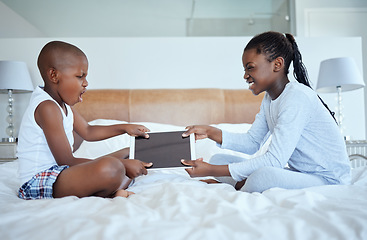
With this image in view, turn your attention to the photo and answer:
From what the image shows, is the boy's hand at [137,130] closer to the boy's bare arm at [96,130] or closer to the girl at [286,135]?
the boy's bare arm at [96,130]

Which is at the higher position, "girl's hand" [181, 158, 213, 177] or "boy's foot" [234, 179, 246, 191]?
"girl's hand" [181, 158, 213, 177]

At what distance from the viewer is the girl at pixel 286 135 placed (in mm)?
1252

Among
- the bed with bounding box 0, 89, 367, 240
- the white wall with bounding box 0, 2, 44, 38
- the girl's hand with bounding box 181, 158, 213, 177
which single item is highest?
the white wall with bounding box 0, 2, 44, 38

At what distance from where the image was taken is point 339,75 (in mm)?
2621

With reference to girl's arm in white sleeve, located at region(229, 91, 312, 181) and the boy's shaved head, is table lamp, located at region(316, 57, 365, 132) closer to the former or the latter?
girl's arm in white sleeve, located at region(229, 91, 312, 181)

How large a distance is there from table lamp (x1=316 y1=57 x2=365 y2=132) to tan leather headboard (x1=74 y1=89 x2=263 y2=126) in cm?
56

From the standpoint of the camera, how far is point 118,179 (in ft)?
3.91

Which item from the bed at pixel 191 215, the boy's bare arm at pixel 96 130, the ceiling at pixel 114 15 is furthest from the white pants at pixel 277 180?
the ceiling at pixel 114 15

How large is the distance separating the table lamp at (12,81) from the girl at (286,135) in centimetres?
167

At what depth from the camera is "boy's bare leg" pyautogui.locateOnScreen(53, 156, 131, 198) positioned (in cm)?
115

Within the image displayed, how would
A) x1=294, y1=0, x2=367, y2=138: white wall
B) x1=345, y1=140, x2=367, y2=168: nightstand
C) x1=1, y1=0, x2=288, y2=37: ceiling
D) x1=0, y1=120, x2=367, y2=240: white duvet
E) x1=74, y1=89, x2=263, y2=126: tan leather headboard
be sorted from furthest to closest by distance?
x1=294, y1=0, x2=367, y2=138: white wall → x1=1, y1=0, x2=288, y2=37: ceiling → x1=74, y1=89, x2=263, y2=126: tan leather headboard → x1=345, y1=140, x2=367, y2=168: nightstand → x1=0, y1=120, x2=367, y2=240: white duvet

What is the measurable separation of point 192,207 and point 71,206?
13.2 inches

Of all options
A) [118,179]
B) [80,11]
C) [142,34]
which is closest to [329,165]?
[118,179]

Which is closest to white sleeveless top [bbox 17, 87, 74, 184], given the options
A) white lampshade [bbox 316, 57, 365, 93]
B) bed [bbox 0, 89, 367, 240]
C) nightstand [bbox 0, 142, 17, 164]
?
bed [bbox 0, 89, 367, 240]
